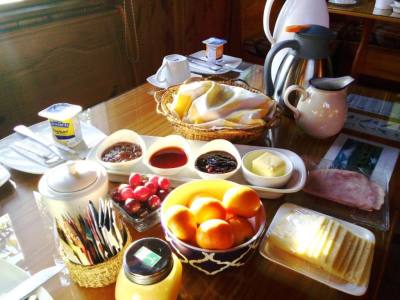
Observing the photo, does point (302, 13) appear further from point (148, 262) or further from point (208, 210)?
point (148, 262)

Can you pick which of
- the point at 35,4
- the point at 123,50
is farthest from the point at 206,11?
the point at 35,4

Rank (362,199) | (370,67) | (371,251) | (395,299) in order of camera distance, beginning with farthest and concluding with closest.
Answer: (370,67) < (395,299) < (362,199) < (371,251)

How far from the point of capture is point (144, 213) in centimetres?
64

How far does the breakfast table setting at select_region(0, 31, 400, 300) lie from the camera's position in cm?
51

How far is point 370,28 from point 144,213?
2.31 m

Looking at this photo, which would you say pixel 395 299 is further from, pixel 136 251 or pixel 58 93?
pixel 58 93

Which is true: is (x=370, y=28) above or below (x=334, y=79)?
below

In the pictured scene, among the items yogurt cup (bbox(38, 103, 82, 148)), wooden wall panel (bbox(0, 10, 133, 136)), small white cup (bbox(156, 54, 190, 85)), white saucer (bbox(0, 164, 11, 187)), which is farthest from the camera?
wooden wall panel (bbox(0, 10, 133, 136))

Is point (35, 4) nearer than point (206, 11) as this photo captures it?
Yes

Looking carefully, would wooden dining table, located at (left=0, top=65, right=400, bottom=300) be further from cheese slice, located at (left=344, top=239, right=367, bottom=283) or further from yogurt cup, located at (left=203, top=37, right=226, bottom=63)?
yogurt cup, located at (left=203, top=37, right=226, bottom=63)

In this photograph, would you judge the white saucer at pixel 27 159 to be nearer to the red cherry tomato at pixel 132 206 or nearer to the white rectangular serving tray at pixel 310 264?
the red cherry tomato at pixel 132 206

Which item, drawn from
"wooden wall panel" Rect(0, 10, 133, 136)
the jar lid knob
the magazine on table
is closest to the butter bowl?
the magazine on table

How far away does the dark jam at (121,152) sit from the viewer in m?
0.78

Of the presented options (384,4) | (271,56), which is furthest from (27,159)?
(384,4)
